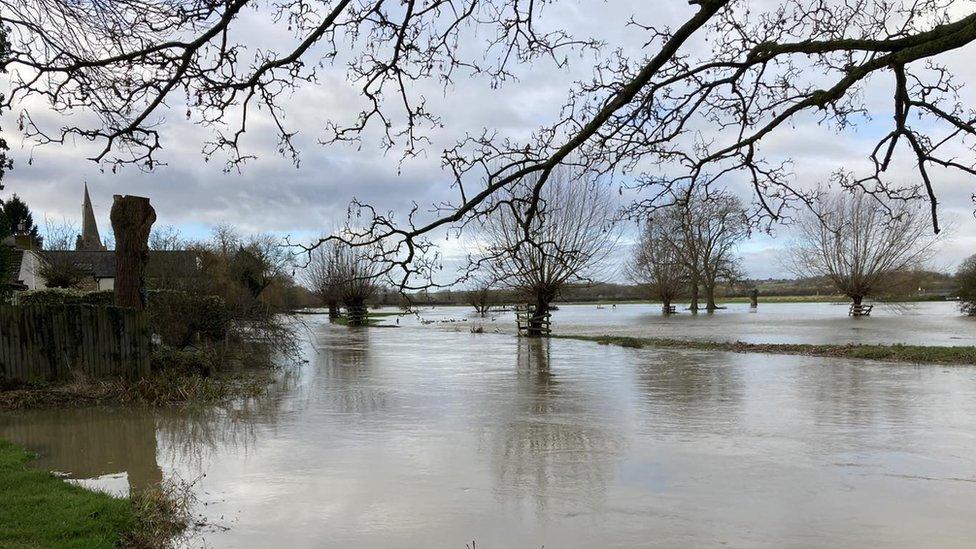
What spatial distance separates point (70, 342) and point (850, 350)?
19939 mm

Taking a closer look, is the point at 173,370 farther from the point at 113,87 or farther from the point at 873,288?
the point at 873,288

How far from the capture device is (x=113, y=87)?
5.05m

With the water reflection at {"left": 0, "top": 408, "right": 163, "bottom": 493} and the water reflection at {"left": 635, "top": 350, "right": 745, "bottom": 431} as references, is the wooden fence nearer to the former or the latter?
the water reflection at {"left": 0, "top": 408, "right": 163, "bottom": 493}

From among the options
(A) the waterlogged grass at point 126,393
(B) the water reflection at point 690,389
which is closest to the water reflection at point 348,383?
(A) the waterlogged grass at point 126,393

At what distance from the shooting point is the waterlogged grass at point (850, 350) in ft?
59.5

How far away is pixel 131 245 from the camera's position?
13914mm

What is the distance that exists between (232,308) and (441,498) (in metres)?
12.5

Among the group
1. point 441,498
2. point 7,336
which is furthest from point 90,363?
point 441,498

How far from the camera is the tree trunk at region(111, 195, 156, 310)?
13.9m

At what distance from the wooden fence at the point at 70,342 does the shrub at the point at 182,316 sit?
2.59 metres

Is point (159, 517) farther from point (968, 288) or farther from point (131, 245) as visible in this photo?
point (968, 288)

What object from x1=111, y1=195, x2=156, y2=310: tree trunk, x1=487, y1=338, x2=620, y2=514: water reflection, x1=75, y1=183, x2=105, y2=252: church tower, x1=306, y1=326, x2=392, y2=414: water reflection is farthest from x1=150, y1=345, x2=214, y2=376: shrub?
x1=75, y1=183, x2=105, y2=252: church tower

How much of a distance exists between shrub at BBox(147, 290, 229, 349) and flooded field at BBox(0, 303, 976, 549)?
2.67 meters

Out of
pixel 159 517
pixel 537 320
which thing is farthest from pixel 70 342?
pixel 537 320
